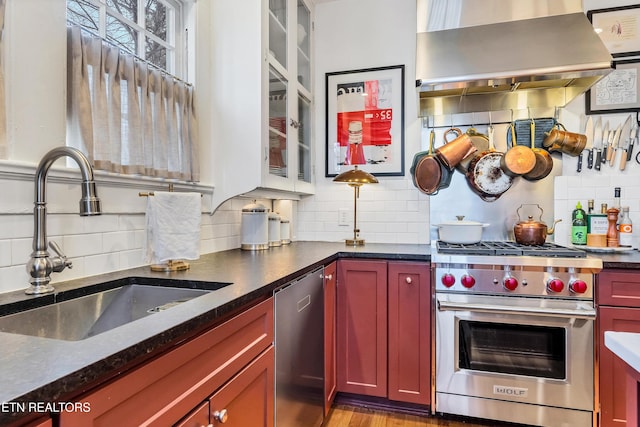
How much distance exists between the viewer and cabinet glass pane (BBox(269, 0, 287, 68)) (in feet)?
6.68

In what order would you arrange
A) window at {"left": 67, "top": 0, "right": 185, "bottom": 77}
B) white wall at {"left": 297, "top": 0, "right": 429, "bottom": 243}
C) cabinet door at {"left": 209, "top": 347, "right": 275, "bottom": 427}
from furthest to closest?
white wall at {"left": 297, "top": 0, "right": 429, "bottom": 243}, window at {"left": 67, "top": 0, "right": 185, "bottom": 77}, cabinet door at {"left": 209, "top": 347, "right": 275, "bottom": 427}

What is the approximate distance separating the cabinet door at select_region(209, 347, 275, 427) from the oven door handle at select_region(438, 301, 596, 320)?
1087mm

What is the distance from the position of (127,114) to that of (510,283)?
1922mm

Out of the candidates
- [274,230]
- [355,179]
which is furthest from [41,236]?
[355,179]

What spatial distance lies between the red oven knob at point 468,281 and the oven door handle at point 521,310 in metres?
0.10

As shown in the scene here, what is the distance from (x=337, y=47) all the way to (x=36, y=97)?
7.09 feet

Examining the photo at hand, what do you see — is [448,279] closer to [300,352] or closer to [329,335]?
[329,335]

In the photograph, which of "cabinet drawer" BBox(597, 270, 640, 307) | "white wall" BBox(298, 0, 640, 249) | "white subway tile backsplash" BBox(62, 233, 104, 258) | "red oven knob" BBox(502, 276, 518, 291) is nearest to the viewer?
"white subway tile backsplash" BBox(62, 233, 104, 258)

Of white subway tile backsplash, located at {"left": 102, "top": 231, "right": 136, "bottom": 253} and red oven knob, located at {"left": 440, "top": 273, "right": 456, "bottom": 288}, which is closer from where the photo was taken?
white subway tile backsplash, located at {"left": 102, "top": 231, "right": 136, "bottom": 253}

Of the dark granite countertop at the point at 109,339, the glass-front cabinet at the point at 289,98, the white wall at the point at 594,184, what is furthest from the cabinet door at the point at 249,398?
the white wall at the point at 594,184

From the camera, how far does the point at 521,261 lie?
184 cm

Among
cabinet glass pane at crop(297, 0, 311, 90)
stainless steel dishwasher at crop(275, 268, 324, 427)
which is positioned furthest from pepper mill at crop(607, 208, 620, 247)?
cabinet glass pane at crop(297, 0, 311, 90)

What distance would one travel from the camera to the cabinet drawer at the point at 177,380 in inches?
24.0

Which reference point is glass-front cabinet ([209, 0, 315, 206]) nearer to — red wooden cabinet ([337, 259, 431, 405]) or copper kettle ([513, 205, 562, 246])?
red wooden cabinet ([337, 259, 431, 405])
